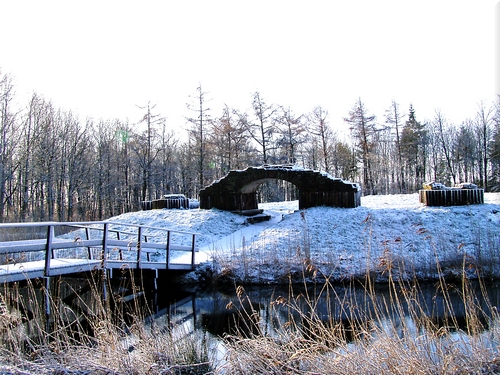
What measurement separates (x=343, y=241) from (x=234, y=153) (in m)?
19.0

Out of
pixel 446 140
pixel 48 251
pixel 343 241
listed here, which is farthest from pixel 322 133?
pixel 48 251

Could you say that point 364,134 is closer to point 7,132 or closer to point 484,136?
point 484,136

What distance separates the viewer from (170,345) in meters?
4.54

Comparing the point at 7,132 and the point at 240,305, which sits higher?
the point at 7,132

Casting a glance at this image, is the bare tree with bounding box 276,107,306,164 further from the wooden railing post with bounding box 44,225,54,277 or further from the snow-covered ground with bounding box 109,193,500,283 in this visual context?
the wooden railing post with bounding box 44,225,54,277

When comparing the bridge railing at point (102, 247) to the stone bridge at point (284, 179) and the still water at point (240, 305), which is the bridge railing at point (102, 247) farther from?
the stone bridge at point (284, 179)

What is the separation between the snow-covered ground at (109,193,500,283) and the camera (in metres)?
10.9

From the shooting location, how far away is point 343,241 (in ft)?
42.9

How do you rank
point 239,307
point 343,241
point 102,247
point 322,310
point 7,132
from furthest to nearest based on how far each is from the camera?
point 7,132, point 343,241, point 239,307, point 322,310, point 102,247

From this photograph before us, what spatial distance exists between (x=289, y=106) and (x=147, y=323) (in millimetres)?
26303

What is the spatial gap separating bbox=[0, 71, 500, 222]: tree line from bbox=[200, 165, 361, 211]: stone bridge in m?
9.85

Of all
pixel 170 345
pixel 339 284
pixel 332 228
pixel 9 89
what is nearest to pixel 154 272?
pixel 339 284

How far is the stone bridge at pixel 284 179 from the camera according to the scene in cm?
1756

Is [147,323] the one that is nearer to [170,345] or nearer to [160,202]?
[170,345]
